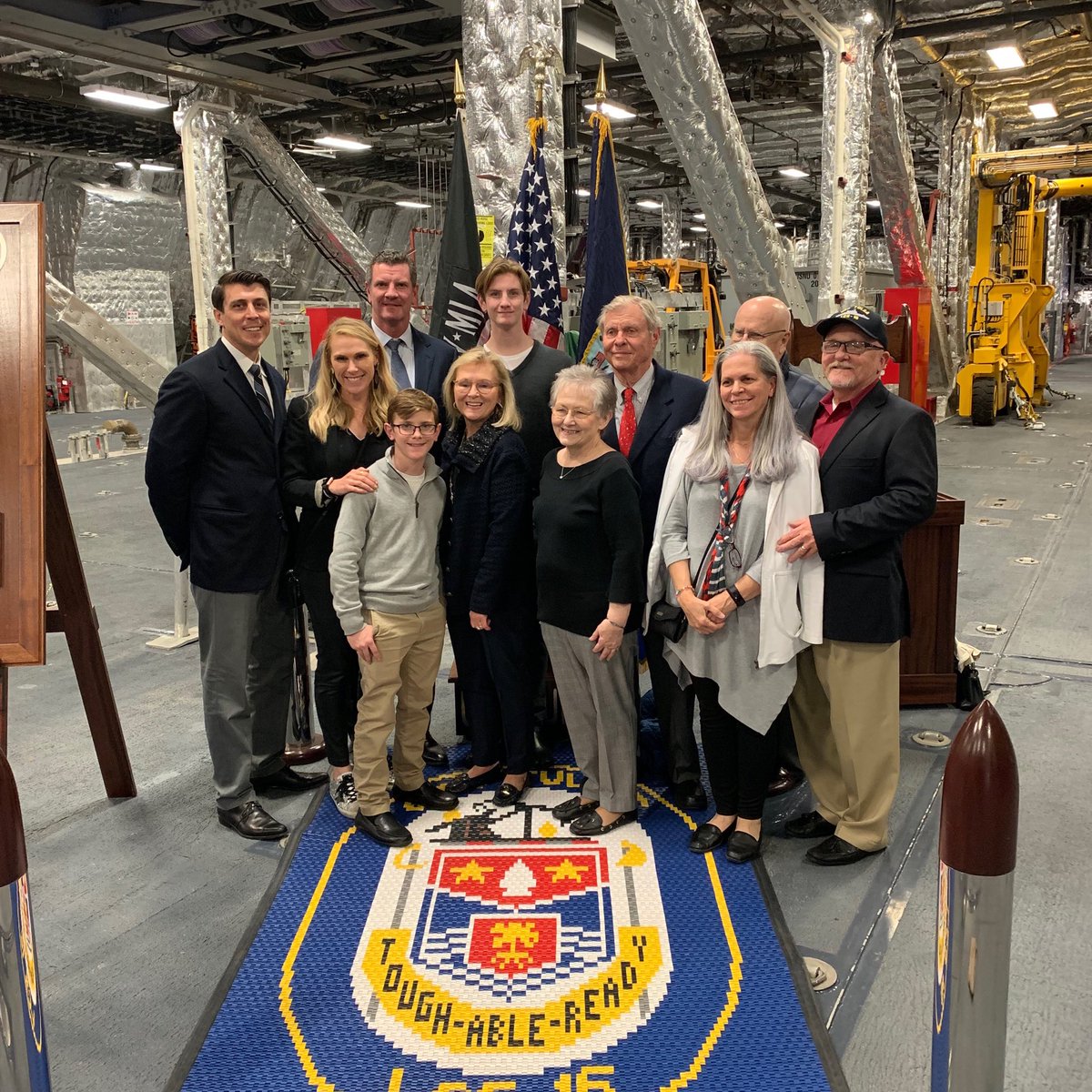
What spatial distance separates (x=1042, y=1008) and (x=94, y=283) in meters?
16.7

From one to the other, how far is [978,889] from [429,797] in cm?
213

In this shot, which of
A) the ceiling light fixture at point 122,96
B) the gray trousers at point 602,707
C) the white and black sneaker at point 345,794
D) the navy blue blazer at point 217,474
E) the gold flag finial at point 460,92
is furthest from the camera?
the ceiling light fixture at point 122,96

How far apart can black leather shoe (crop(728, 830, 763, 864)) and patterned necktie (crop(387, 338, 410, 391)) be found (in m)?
1.76

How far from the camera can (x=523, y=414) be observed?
3111 mm

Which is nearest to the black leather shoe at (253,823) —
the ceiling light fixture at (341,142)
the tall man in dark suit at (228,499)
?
the tall man in dark suit at (228,499)

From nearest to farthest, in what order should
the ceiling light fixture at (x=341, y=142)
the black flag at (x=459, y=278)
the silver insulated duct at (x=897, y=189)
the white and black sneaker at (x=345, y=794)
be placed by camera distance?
the white and black sneaker at (x=345, y=794), the black flag at (x=459, y=278), the silver insulated duct at (x=897, y=189), the ceiling light fixture at (x=341, y=142)

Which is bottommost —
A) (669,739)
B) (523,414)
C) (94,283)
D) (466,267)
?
(669,739)

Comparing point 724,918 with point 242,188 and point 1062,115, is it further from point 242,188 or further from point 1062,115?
point 242,188

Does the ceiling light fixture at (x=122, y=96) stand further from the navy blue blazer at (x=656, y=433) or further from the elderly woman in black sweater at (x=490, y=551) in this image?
the navy blue blazer at (x=656, y=433)

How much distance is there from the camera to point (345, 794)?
10.3ft

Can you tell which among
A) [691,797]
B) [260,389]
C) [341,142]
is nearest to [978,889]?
[691,797]

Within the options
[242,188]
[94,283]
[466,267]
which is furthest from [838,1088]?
[242,188]

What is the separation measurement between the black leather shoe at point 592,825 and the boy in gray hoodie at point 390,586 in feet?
1.66

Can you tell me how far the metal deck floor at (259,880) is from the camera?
215cm
